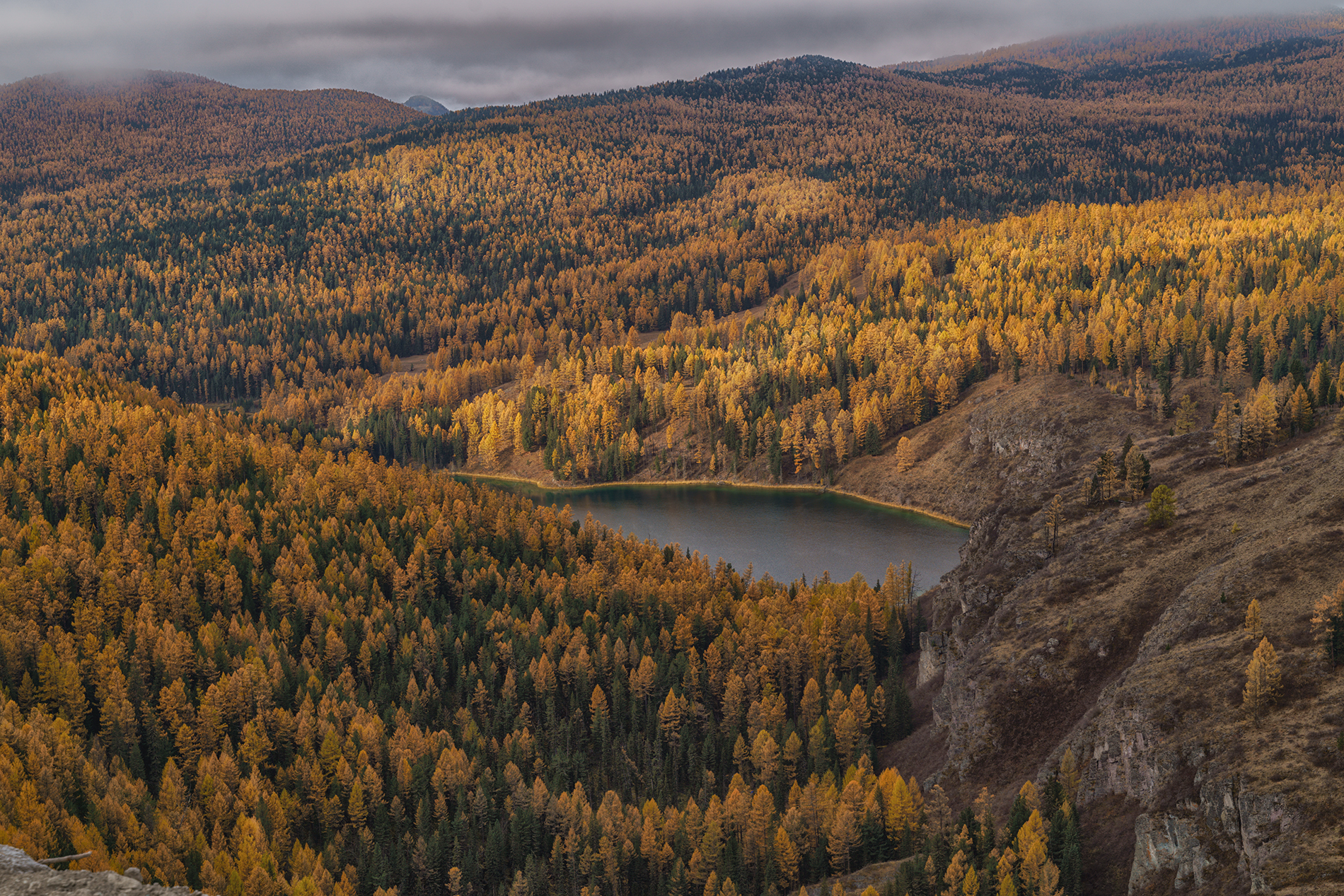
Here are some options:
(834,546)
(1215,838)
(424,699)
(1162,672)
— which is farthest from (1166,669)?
(834,546)

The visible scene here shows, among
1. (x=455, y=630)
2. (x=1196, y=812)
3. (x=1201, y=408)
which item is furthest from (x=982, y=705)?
(x=1201, y=408)

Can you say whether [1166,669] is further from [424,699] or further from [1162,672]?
[424,699]

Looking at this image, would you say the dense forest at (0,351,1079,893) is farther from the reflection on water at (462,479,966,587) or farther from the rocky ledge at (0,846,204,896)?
the rocky ledge at (0,846,204,896)

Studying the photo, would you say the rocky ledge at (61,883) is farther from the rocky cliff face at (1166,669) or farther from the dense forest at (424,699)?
the dense forest at (424,699)

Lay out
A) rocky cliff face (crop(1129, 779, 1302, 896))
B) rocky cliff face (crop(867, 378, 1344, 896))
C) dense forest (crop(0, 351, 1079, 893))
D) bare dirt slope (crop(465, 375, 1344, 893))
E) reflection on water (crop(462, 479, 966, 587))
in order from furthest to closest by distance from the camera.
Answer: reflection on water (crop(462, 479, 966, 587)) < dense forest (crop(0, 351, 1079, 893)) < bare dirt slope (crop(465, 375, 1344, 893)) < rocky cliff face (crop(867, 378, 1344, 896)) < rocky cliff face (crop(1129, 779, 1302, 896))

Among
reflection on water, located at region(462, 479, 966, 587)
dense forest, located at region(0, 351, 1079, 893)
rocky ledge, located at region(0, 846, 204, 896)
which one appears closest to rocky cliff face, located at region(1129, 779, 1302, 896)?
dense forest, located at region(0, 351, 1079, 893)

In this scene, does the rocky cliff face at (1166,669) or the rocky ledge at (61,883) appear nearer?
the rocky ledge at (61,883)

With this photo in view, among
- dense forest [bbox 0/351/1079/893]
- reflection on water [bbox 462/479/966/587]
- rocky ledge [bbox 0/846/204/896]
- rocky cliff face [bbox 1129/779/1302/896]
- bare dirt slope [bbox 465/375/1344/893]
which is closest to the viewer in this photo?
rocky ledge [bbox 0/846/204/896]

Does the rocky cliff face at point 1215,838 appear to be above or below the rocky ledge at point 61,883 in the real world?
below

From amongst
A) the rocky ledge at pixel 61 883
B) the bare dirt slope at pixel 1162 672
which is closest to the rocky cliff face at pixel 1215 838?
the bare dirt slope at pixel 1162 672

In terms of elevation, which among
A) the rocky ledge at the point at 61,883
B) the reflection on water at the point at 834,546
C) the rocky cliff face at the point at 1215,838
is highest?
the rocky ledge at the point at 61,883

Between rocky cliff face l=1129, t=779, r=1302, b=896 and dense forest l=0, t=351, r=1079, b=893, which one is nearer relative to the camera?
rocky cliff face l=1129, t=779, r=1302, b=896
